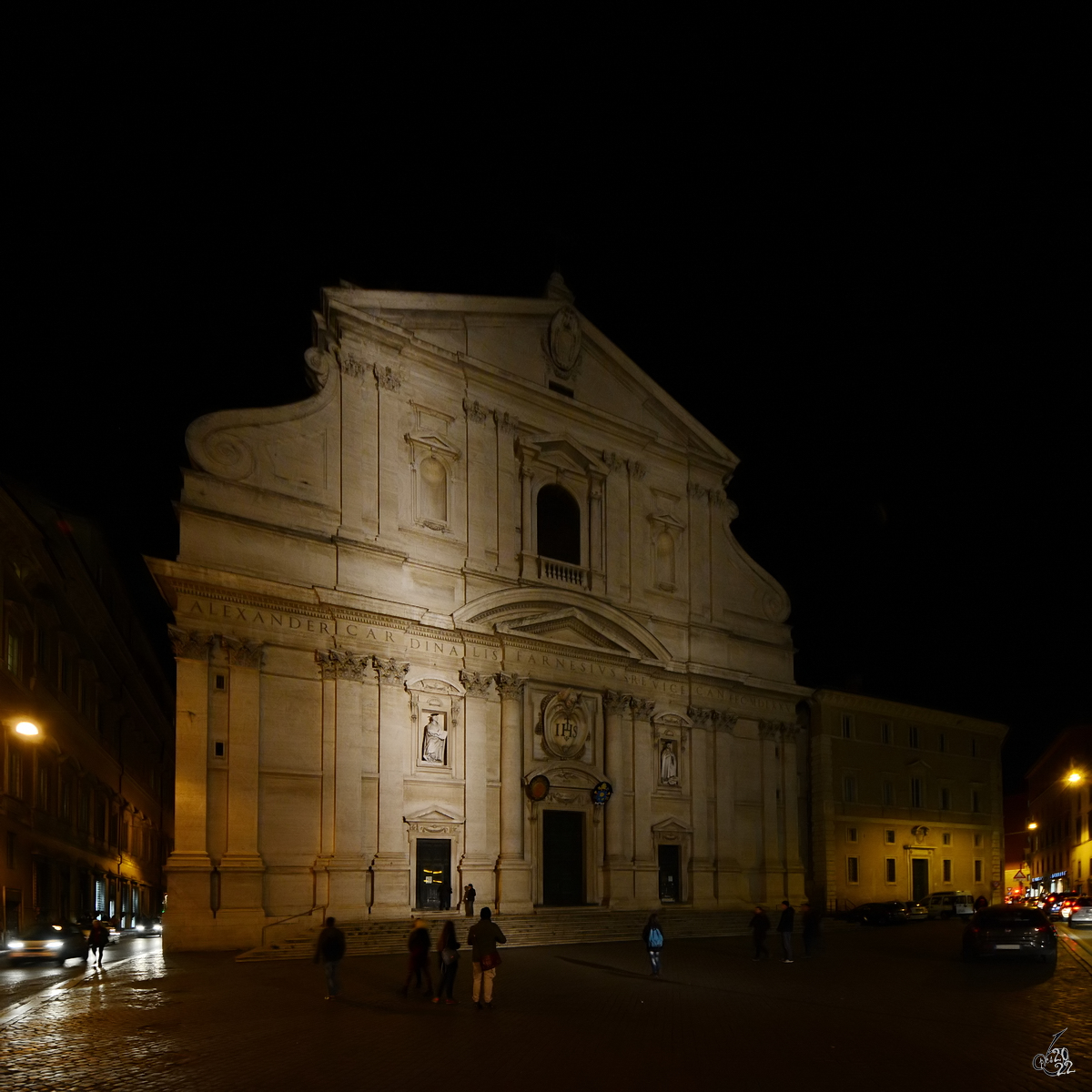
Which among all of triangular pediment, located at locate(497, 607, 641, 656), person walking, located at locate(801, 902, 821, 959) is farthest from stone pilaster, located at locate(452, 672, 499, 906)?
person walking, located at locate(801, 902, 821, 959)

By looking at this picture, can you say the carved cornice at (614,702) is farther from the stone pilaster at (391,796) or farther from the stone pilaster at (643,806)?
the stone pilaster at (391,796)

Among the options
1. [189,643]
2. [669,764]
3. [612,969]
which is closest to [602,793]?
[669,764]

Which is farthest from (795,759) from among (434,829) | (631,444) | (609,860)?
(434,829)

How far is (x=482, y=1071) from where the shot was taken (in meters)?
11.5

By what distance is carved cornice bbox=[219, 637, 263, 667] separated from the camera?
1105 inches

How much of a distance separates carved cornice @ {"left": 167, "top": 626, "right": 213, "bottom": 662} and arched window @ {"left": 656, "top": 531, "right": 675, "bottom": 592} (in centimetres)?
1654

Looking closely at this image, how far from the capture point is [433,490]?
110ft

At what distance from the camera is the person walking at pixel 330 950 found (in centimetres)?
1708

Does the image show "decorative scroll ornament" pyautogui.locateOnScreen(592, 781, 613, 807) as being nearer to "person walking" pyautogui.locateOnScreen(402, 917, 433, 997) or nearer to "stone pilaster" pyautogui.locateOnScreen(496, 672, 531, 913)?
"stone pilaster" pyautogui.locateOnScreen(496, 672, 531, 913)

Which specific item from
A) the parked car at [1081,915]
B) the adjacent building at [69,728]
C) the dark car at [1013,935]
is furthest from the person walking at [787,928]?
the parked car at [1081,915]

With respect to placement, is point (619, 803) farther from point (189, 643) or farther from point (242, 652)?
point (189, 643)

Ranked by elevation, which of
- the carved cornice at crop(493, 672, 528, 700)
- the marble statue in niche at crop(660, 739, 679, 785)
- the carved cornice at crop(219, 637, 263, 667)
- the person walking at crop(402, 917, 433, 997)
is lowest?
the person walking at crop(402, 917, 433, 997)

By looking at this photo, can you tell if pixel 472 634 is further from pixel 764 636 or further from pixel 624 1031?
→ pixel 624 1031

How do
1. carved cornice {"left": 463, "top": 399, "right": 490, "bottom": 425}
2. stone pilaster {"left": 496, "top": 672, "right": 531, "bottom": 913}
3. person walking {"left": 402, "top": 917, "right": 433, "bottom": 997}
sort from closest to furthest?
person walking {"left": 402, "top": 917, "right": 433, "bottom": 997} < stone pilaster {"left": 496, "top": 672, "right": 531, "bottom": 913} < carved cornice {"left": 463, "top": 399, "right": 490, "bottom": 425}
